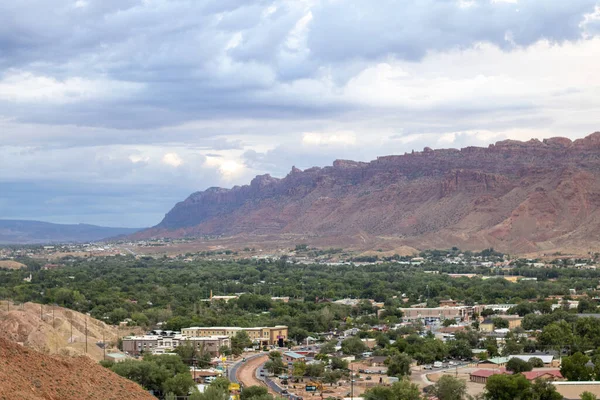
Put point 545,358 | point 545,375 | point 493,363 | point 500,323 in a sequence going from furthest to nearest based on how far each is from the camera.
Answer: point 500,323 < point 493,363 < point 545,358 < point 545,375

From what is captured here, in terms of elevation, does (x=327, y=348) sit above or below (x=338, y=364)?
above

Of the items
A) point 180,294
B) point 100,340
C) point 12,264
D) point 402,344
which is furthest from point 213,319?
point 12,264

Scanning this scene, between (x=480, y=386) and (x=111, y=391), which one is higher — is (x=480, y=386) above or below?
below

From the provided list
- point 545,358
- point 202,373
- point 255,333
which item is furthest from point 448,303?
point 202,373

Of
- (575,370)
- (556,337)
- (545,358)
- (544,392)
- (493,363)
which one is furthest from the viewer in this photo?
(556,337)

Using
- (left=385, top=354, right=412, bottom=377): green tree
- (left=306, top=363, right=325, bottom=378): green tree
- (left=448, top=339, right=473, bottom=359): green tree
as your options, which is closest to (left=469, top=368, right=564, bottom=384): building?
(left=385, top=354, right=412, bottom=377): green tree

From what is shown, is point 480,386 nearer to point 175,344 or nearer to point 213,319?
point 175,344

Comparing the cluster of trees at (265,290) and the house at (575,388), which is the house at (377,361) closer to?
the cluster of trees at (265,290)

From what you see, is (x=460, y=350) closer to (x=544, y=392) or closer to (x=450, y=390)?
(x=450, y=390)
